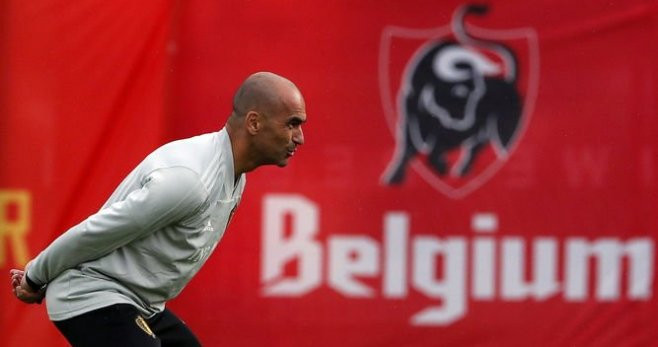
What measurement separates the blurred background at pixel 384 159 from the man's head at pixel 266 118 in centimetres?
220

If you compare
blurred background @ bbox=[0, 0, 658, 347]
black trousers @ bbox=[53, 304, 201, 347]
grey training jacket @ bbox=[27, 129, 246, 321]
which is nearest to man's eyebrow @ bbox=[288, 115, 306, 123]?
grey training jacket @ bbox=[27, 129, 246, 321]

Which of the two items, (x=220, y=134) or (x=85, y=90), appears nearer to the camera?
(x=220, y=134)

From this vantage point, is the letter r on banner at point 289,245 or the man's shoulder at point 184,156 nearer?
the man's shoulder at point 184,156

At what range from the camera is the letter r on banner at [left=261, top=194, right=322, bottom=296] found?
694 centimetres

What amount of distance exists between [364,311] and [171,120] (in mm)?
1378

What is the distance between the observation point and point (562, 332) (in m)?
7.21

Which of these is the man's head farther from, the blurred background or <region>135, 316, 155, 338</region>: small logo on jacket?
the blurred background

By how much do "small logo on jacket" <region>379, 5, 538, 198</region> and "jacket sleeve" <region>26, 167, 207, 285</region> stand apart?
2840 millimetres

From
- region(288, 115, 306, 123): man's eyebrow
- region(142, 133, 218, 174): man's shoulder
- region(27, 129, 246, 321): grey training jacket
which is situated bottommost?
region(27, 129, 246, 321): grey training jacket

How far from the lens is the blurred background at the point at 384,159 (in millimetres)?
6676

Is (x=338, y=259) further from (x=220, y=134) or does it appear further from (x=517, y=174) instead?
(x=220, y=134)

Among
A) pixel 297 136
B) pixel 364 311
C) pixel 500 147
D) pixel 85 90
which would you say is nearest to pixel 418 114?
pixel 500 147

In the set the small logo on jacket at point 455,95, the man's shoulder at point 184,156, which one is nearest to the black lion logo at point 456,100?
the small logo on jacket at point 455,95

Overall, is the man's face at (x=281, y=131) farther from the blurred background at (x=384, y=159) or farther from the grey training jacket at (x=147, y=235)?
the blurred background at (x=384, y=159)
